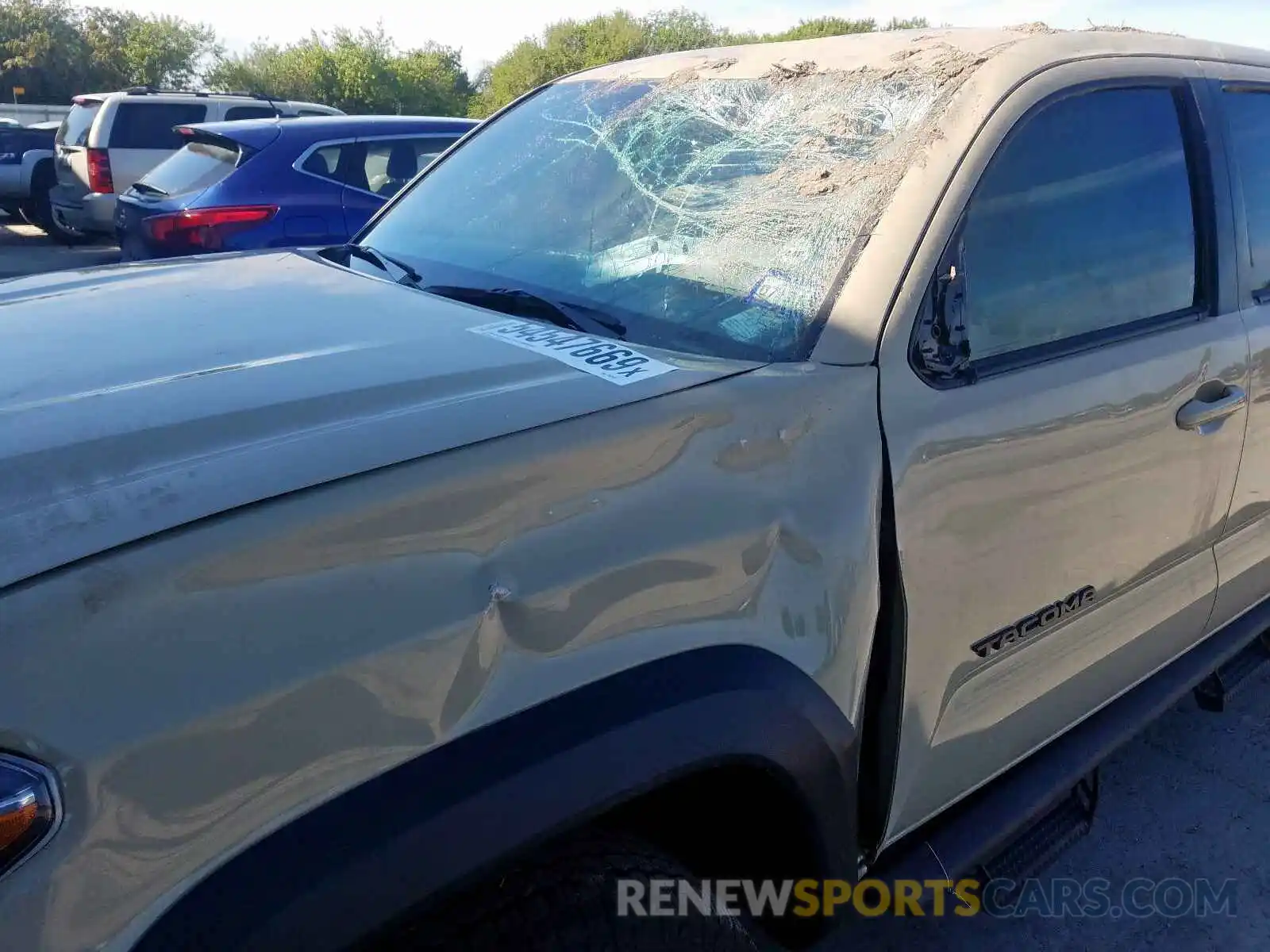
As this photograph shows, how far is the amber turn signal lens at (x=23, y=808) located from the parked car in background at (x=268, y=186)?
5910mm

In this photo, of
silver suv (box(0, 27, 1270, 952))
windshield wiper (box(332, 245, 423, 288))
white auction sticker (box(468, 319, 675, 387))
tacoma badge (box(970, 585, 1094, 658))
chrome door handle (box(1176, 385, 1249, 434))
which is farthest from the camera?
windshield wiper (box(332, 245, 423, 288))

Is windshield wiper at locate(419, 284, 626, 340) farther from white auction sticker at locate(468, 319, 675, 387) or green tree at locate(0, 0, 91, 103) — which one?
green tree at locate(0, 0, 91, 103)

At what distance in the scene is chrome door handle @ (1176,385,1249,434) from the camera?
87.7 inches

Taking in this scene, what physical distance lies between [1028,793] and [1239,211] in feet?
4.84

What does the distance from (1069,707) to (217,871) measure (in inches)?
69.4

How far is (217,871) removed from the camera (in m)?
1.05

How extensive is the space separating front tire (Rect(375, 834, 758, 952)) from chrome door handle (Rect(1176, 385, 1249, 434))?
151 centimetres

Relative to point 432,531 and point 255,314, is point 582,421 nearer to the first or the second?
point 432,531

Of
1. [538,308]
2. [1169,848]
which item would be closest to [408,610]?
[538,308]

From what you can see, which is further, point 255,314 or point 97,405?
point 255,314

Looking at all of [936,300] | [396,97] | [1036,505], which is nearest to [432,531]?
[936,300]

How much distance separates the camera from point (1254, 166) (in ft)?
8.44

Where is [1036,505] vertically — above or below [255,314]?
below

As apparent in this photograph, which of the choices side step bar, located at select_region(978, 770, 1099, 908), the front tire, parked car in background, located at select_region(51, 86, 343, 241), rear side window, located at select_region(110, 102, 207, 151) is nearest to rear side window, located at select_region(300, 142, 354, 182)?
parked car in background, located at select_region(51, 86, 343, 241)
